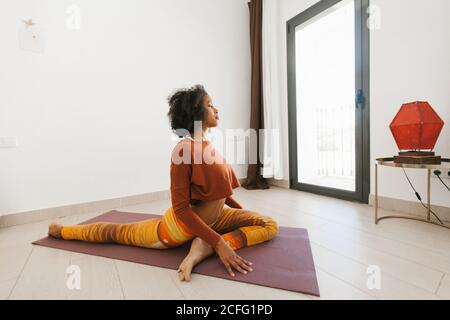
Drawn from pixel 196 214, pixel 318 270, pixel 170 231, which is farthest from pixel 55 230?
pixel 318 270

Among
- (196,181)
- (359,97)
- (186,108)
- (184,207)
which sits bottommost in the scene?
(184,207)

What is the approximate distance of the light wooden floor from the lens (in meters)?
0.90

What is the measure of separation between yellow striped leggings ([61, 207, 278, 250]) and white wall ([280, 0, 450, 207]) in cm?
114

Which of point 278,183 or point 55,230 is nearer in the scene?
point 55,230

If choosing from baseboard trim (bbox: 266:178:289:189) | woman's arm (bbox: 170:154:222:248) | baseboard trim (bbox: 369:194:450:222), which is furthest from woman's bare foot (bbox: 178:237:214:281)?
baseboard trim (bbox: 266:178:289:189)

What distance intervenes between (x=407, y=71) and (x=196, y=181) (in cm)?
168

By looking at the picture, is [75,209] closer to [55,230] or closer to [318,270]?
[55,230]

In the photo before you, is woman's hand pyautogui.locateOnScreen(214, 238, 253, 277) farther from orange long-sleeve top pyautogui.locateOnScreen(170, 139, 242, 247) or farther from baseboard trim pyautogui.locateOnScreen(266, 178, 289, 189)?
baseboard trim pyautogui.locateOnScreen(266, 178, 289, 189)

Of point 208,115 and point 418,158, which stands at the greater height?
point 208,115

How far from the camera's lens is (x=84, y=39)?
209cm

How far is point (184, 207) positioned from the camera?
1030mm

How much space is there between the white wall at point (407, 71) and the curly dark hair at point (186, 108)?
1505 millimetres
